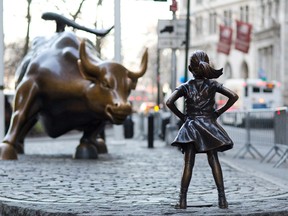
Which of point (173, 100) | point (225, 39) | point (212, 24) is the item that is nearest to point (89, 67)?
point (173, 100)

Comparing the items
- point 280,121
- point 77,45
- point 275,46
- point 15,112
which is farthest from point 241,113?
point 275,46

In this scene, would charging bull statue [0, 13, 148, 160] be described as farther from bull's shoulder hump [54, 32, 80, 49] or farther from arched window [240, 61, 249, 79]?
arched window [240, 61, 249, 79]

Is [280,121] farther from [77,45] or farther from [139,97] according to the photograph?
[139,97]

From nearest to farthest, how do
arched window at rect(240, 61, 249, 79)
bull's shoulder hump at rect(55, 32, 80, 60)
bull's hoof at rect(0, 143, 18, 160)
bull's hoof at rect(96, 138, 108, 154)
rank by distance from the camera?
bull's hoof at rect(0, 143, 18, 160) → bull's shoulder hump at rect(55, 32, 80, 60) → bull's hoof at rect(96, 138, 108, 154) → arched window at rect(240, 61, 249, 79)

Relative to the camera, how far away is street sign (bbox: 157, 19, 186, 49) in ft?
81.1

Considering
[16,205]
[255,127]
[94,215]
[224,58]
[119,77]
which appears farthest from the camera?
[224,58]

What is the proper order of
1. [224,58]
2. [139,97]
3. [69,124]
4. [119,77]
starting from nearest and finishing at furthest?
[119,77] < [69,124] < [224,58] < [139,97]

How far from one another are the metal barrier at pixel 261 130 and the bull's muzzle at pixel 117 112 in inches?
149

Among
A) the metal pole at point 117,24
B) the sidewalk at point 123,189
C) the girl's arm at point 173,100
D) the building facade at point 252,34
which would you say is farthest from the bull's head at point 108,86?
the building facade at point 252,34

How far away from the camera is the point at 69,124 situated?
17.1 m

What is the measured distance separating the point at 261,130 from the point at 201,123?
12.2m

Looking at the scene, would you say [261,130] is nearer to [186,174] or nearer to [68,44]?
[68,44]

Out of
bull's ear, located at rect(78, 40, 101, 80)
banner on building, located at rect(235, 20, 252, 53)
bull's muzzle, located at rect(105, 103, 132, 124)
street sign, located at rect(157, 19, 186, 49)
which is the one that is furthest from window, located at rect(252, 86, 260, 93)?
bull's muzzle, located at rect(105, 103, 132, 124)

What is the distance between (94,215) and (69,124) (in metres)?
9.99
